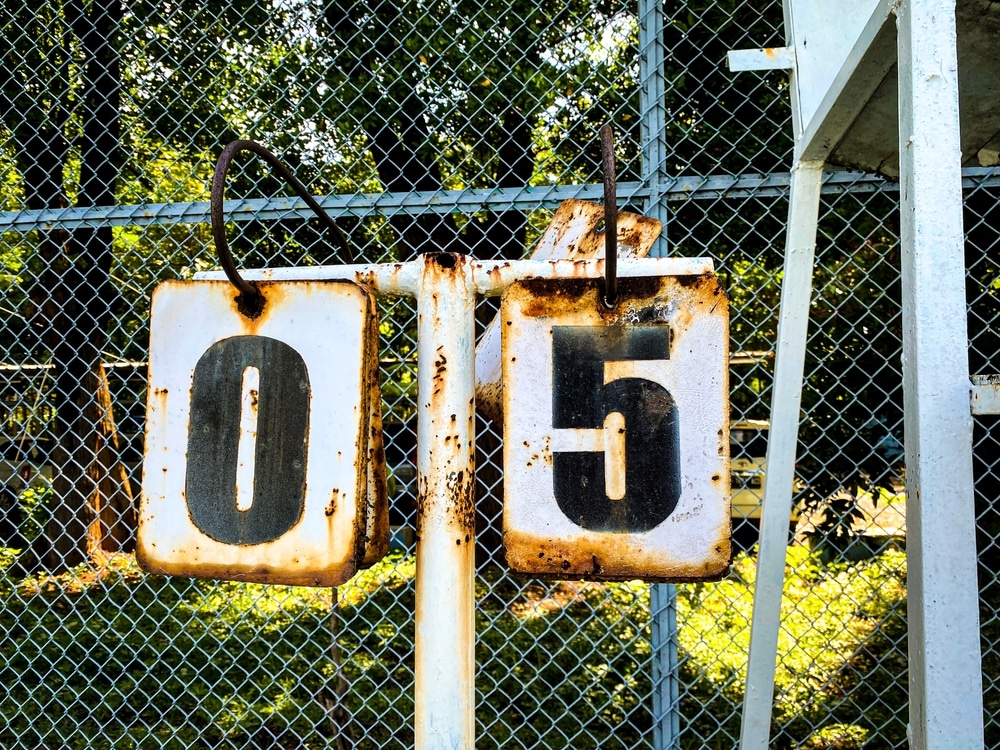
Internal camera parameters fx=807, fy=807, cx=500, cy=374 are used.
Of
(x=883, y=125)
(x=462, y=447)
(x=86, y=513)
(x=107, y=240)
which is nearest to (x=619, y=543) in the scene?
(x=462, y=447)

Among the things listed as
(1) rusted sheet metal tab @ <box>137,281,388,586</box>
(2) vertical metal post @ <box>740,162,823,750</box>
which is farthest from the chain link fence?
(1) rusted sheet metal tab @ <box>137,281,388,586</box>

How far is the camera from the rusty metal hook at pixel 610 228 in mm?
878

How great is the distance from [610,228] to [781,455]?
841 mm

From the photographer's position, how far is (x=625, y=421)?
92 cm

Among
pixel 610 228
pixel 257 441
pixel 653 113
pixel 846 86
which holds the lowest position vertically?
pixel 257 441

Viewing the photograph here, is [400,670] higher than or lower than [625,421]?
lower

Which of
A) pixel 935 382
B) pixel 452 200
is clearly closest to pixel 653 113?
pixel 452 200

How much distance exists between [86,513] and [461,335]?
5.68 meters

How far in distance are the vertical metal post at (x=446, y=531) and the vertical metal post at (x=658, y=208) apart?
1263 millimetres

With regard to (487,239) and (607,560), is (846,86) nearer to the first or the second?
(607,560)

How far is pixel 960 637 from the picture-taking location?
946 mm

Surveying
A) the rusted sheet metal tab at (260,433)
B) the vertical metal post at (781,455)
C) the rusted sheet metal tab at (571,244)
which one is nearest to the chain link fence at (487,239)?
the vertical metal post at (781,455)

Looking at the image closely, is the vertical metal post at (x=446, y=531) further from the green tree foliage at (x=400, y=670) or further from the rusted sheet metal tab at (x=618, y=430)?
the green tree foliage at (x=400, y=670)

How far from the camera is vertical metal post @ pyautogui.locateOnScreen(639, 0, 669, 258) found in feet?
7.36
